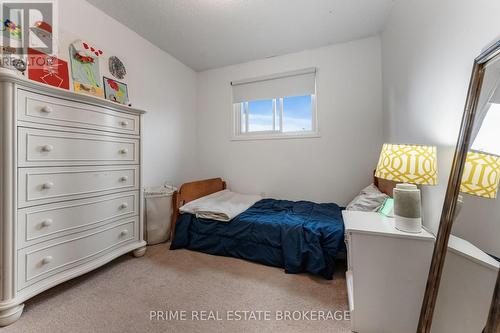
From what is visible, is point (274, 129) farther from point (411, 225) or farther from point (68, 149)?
point (68, 149)

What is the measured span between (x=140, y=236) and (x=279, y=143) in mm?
1994

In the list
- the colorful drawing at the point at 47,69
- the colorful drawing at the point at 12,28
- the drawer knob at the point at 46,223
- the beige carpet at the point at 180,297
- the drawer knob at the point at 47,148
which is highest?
the colorful drawing at the point at 12,28

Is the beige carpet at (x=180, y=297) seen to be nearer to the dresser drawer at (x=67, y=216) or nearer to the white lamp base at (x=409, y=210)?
the dresser drawer at (x=67, y=216)

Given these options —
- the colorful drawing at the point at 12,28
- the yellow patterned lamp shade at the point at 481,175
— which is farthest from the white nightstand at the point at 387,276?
the colorful drawing at the point at 12,28

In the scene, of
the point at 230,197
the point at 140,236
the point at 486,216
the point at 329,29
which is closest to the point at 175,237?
the point at 140,236

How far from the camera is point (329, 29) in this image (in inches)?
87.7

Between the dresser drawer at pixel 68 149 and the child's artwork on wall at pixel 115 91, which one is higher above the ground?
the child's artwork on wall at pixel 115 91

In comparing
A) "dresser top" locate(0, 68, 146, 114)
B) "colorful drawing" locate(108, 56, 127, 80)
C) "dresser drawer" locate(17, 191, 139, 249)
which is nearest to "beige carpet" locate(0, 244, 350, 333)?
"dresser drawer" locate(17, 191, 139, 249)

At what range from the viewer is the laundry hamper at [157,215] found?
86.9 inches

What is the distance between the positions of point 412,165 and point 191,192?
2089 millimetres

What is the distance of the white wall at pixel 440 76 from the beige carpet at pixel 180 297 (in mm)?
869

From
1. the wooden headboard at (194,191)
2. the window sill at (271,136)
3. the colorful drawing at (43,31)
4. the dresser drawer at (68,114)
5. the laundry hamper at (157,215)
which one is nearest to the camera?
the dresser drawer at (68,114)

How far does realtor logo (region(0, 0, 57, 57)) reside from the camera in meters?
1.44

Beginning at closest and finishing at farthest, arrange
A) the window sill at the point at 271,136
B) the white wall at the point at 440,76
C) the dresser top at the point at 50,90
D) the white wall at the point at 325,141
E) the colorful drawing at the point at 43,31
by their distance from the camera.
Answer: the white wall at the point at 440,76 → the dresser top at the point at 50,90 → the colorful drawing at the point at 43,31 → the white wall at the point at 325,141 → the window sill at the point at 271,136
